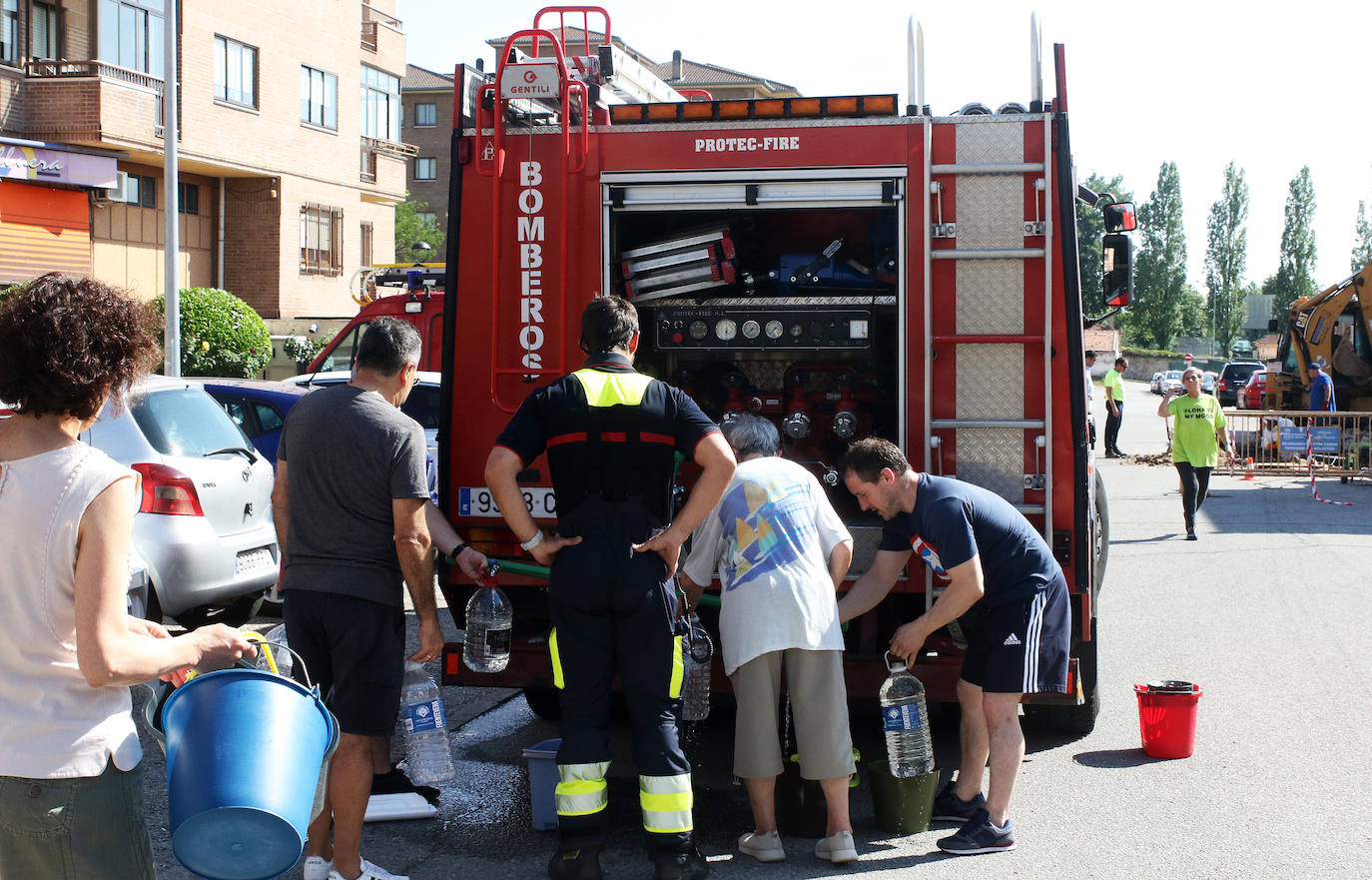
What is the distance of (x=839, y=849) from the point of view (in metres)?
4.74

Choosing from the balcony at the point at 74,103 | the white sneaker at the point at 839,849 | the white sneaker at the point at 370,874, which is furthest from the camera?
the balcony at the point at 74,103

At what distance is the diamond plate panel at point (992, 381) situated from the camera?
5.59 meters

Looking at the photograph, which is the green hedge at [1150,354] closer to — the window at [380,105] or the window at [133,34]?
the window at [380,105]

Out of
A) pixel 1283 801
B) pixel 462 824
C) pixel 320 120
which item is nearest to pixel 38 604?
pixel 462 824

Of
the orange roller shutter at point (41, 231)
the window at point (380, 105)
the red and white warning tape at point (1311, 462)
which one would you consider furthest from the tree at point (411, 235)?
the red and white warning tape at point (1311, 462)

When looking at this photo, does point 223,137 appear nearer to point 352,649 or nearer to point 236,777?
point 352,649

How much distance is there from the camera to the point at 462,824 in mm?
5219

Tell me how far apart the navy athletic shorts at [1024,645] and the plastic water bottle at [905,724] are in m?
0.21

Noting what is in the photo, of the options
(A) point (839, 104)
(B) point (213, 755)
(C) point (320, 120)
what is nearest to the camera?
(B) point (213, 755)

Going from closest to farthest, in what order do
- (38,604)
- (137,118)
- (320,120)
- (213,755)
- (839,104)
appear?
(38,604)
(213,755)
(839,104)
(137,118)
(320,120)

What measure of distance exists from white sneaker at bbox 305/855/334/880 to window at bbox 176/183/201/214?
28.6 metres

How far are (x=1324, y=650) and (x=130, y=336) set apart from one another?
7.83 m

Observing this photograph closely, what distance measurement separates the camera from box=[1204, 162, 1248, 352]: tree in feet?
342

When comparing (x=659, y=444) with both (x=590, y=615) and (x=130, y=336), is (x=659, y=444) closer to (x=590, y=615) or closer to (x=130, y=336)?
(x=590, y=615)
